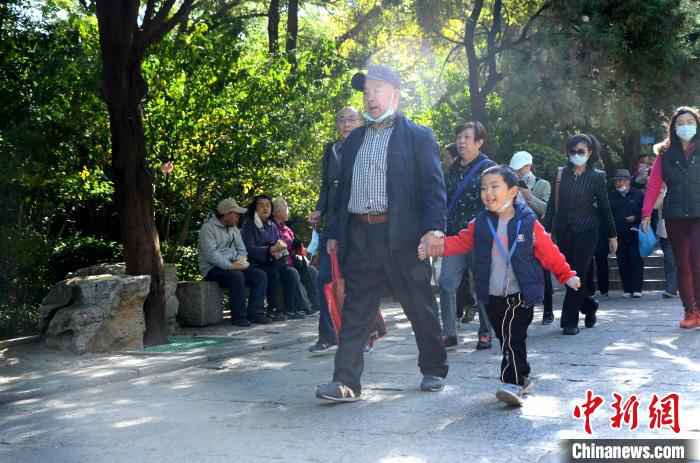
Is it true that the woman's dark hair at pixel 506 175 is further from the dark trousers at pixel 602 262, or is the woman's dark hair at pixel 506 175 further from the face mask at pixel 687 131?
the dark trousers at pixel 602 262

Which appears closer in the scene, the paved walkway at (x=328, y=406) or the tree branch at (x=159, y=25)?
the paved walkway at (x=328, y=406)

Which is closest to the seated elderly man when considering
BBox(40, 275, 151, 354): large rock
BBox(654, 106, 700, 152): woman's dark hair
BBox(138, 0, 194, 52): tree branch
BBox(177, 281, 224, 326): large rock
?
BBox(177, 281, 224, 326): large rock

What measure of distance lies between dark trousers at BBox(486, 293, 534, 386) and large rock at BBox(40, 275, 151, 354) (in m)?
4.70

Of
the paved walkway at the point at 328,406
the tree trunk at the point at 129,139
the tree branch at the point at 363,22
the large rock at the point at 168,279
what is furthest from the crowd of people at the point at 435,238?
the tree branch at the point at 363,22

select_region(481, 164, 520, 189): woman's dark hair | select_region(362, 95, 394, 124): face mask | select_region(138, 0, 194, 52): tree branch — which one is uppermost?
select_region(138, 0, 194, 52): tree branch

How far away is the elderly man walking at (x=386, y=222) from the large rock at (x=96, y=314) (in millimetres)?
3762

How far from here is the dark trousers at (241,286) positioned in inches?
500

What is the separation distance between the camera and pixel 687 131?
1046 cm

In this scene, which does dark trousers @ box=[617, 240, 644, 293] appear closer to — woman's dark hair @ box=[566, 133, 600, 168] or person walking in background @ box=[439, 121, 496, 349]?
woman's dark hair @ box=[566, 133, 600, 168]

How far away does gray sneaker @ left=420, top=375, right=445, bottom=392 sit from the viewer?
7.21 meters

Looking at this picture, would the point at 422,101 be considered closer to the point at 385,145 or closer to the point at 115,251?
the point at 115,251

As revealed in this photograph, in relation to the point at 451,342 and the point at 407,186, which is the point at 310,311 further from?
the point at 407,186

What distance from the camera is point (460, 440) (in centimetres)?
564

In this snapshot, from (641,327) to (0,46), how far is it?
7383mm
